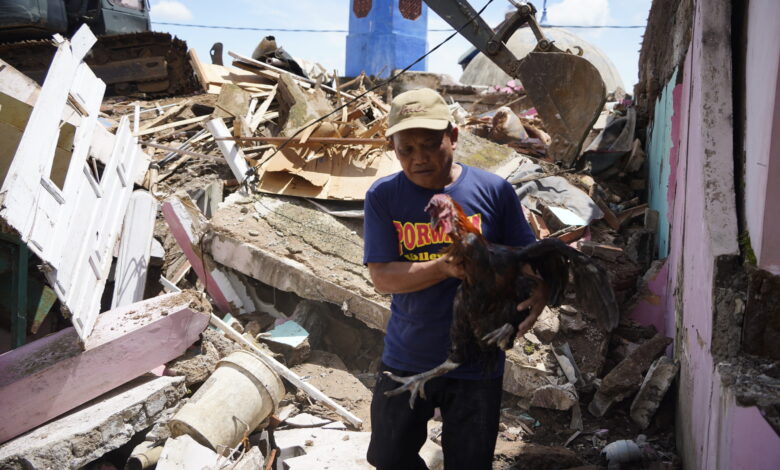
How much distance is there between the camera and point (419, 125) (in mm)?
2088

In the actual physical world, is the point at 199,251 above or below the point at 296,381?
above

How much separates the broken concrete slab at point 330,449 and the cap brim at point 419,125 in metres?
2.33

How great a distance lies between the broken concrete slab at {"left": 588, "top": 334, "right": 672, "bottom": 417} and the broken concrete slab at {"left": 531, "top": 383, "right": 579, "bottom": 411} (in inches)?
7.1

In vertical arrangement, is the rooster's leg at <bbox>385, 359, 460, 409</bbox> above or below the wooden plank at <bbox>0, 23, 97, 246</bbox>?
below

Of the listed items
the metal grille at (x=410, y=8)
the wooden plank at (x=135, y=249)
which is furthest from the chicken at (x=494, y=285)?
the metal grille at (x=410, y=8)

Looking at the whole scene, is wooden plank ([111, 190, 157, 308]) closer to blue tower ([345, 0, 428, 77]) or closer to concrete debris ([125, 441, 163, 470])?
concrete debris ([125, 441, 163, 470])

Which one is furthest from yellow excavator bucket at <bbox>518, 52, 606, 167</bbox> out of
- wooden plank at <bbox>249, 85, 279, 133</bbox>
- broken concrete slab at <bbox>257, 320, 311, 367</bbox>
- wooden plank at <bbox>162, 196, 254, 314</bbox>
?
wooden plank at <bbox>162, 196, 254, 314</bbox>

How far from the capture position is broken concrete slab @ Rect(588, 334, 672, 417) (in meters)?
Result: 4.24

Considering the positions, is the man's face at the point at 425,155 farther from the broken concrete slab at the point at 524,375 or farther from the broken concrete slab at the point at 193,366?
the broken concrete slab at the point at 193,366

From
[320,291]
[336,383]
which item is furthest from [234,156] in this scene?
[336,383]

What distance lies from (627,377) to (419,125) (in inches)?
122

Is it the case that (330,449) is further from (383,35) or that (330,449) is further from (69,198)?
(383,35)

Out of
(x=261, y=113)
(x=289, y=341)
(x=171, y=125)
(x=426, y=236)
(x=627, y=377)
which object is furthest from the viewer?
(x=171, y=125)

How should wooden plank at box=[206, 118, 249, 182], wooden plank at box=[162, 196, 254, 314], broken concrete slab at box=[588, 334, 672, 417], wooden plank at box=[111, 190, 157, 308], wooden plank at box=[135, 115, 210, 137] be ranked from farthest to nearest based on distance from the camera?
wooden plank at box=[135, 115, 210, 137]
wooden plank at box=[206, 118, 249, 182]
wooden plank at box=[162, 196, 254, 314]
wooden plank at box=[111, 190, 157, 308]
broken concrete slab at box=[588, 334, 672, 417]
